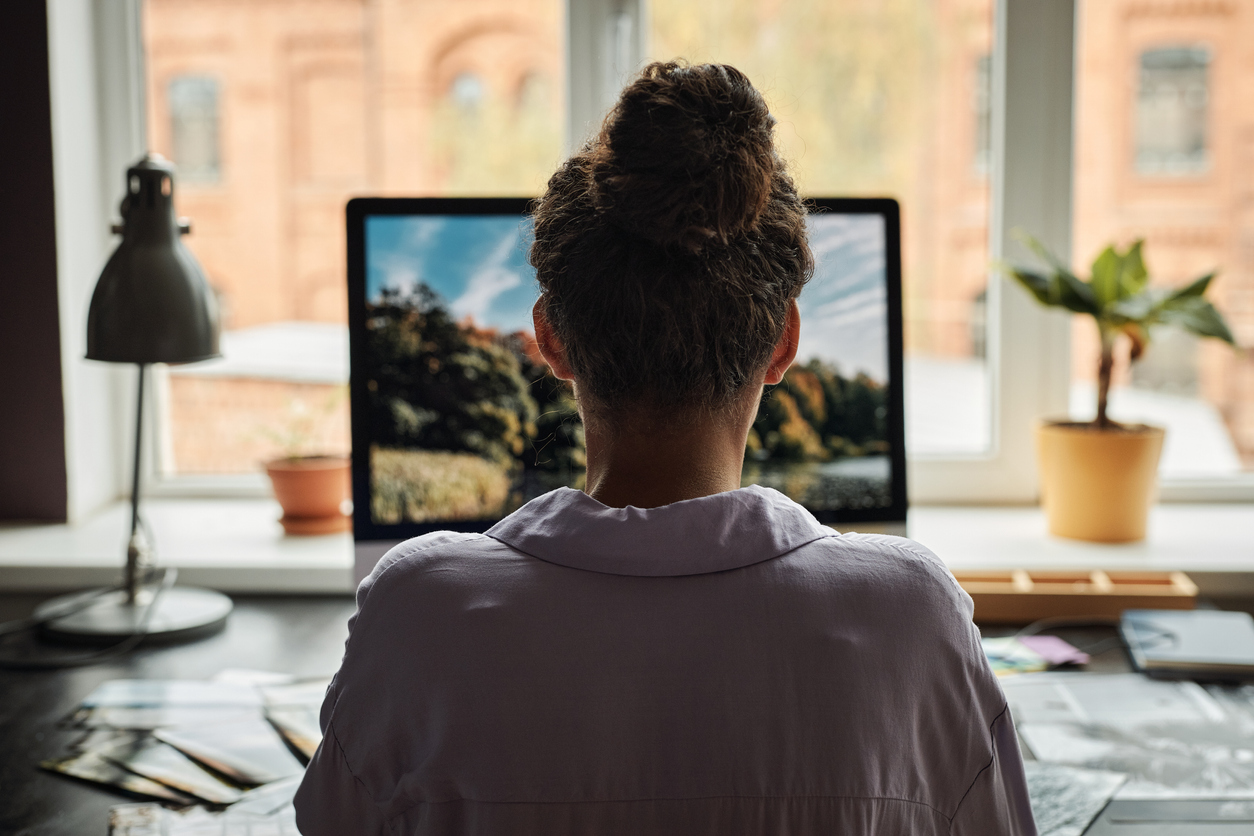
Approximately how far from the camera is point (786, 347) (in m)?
0.80

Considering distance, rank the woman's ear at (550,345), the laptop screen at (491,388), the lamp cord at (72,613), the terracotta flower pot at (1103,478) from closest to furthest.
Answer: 1. the woman's ear at (550,345)
2. the laptop screen at (491,388)
3. the lamp cord at (72,613)
4. the terracotta flower pot at (1103,478)

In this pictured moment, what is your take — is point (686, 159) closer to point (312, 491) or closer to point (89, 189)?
point (312, 491)

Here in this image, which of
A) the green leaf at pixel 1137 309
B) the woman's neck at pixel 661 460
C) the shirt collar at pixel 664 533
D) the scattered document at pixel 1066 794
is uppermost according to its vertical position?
the green leaf at pixel 1137 309

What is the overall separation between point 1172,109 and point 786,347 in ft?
5.53

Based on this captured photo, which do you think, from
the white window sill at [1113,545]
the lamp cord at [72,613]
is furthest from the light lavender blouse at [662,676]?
the white window sill at [1113,545]

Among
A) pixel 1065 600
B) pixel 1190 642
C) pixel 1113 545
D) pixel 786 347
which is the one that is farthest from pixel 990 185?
pixel 786 347

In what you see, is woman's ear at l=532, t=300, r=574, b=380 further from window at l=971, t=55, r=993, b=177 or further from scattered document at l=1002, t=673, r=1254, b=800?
window at l=971, t=55, r=993, b=177

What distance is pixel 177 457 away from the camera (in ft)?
7.33

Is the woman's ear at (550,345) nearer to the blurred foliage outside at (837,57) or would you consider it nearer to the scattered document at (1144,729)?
the scattered document at (1144,729)

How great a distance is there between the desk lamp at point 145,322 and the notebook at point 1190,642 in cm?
127

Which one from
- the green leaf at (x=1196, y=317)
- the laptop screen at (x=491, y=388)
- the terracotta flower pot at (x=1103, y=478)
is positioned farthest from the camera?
the terracotta flower pot at (x=1103, y=478)

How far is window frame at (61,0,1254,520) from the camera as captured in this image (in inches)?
78.0

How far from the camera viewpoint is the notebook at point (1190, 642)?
1.39m

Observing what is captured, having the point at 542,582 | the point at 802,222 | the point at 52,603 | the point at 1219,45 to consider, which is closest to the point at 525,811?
the point at 542,582
